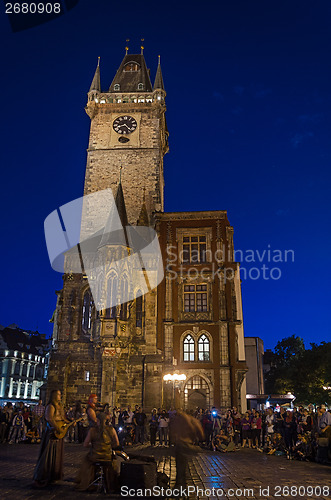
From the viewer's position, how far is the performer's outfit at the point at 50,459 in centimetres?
894

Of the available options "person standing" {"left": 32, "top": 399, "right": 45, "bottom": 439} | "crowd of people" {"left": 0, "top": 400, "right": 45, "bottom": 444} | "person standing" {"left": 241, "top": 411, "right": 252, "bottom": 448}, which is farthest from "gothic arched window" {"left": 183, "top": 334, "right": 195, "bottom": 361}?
"crowd of people" {"left": 0, "top": 400, "right": 45, "bottom": 444}

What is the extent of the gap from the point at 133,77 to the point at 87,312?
29.9 meters

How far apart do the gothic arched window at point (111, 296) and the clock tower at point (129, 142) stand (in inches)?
439

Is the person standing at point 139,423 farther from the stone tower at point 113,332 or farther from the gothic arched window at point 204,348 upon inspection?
the gothic arched window at point 204,348

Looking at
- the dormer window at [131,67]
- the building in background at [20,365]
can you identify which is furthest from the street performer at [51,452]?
the building in background at [20,365]

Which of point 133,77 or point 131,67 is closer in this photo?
point 133,77

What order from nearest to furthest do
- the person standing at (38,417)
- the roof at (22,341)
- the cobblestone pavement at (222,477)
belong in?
1. the cobblestone pavement at (222,477)
2. the person standing at (38,417)
3. the roof at (22,341)

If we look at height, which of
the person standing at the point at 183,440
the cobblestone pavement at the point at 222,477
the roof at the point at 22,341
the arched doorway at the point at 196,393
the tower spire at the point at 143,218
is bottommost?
the cobblestone pavement at the point at 222,477

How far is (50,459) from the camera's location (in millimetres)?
9102

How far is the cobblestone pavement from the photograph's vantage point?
8.59 meters

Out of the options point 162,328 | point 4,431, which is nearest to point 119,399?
point 162,328

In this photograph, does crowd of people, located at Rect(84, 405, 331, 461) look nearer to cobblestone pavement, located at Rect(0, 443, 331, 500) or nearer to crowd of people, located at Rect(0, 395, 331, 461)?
crowd of people, located at Rect(0, 395, 331, 461)

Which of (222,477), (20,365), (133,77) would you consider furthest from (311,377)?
(20,365)

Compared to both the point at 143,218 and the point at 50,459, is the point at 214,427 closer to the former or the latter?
the point at 50,459
